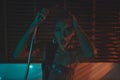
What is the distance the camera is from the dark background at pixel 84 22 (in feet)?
16.3

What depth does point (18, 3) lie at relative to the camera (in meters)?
4.94

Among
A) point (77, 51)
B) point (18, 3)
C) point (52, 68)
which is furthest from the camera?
point (18, 3)

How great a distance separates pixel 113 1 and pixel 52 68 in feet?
8.18

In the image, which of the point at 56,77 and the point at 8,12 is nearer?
the point at 56,77

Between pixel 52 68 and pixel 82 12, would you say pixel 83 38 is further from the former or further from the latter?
pixel 82 12

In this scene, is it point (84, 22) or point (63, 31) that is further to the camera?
point (84, 22)

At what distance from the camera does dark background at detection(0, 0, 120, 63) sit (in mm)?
4953

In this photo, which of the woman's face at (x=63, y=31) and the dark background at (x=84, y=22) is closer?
the woman's face at (x=63, y=31)

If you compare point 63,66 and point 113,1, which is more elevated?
point 113,1

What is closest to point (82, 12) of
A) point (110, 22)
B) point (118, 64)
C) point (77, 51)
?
point (110, 22)

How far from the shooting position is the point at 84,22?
505 cm

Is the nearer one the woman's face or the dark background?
the woman's face

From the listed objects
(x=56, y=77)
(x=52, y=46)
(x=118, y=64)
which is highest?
(x=52, y=46)

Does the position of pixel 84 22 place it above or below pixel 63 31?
below
